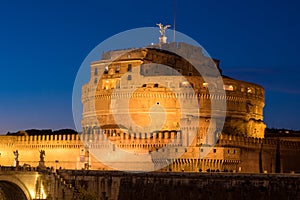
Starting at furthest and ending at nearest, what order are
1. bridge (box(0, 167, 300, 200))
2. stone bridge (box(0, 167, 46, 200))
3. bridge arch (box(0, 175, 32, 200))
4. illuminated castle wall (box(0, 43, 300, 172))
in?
illuminated castle wall (box(0, 43, 300, 172)) < bridge arch (box(0, 175, 32, 200)) < stone bridge (box(0, 167, 46, 200)) < bridge (box(0, 167, 300, 200))

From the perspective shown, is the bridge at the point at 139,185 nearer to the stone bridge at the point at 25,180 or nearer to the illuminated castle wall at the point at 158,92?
the stone bridge at the point at 25,180

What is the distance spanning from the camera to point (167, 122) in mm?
59594

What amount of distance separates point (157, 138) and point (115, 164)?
166 inches

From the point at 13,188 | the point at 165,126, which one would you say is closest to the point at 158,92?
the point at 165,126

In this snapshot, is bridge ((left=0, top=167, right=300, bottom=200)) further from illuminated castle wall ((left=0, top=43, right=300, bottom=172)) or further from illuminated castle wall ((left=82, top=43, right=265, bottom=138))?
illuminated castle wall ((left=82, top=43, right=265, bottom=138))

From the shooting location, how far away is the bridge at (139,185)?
3741cm

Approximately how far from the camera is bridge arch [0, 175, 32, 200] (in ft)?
158

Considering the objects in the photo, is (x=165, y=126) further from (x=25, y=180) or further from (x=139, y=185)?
(x=139, y=185)

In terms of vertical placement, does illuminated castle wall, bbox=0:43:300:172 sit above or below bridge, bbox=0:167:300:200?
above

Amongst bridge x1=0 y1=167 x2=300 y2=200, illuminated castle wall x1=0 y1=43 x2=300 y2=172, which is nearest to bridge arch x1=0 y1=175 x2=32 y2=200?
bridge x1=0 y1=167 x2=300 y2=200

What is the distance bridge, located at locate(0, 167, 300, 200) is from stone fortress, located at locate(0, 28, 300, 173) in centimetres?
558

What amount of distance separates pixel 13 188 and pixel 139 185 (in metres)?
12.2

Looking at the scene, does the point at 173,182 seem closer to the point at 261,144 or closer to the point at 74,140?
the point at 261,144

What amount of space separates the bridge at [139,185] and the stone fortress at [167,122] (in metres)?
5.58
